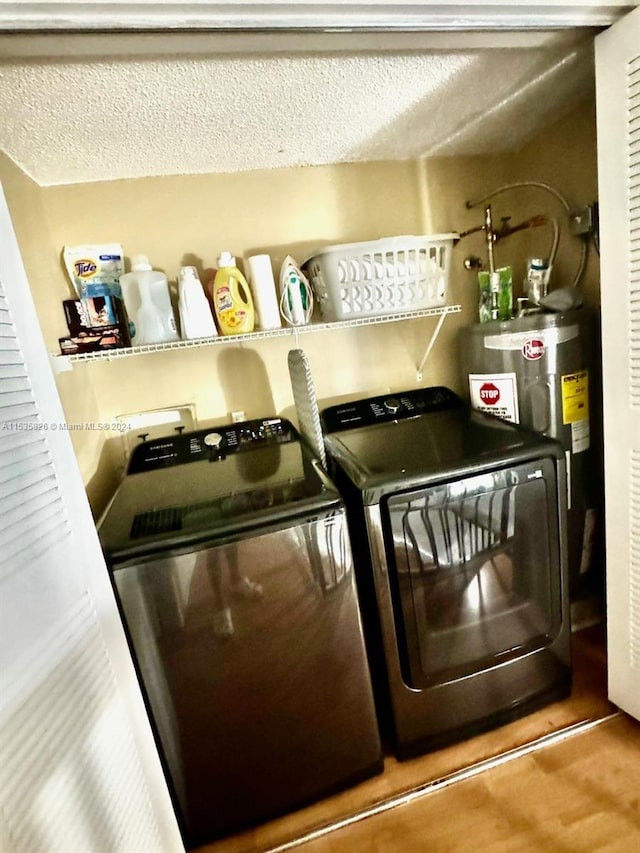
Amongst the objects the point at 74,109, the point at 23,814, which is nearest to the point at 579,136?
the point at 74,109

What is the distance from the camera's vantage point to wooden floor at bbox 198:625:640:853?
1.20 m

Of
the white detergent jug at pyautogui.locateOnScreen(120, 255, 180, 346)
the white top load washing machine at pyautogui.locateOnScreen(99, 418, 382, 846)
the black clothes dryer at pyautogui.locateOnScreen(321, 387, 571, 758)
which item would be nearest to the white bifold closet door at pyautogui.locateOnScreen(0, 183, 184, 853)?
the white top load washing machine at pyautogui.locateOnScreen(99, 418, 382, 846)

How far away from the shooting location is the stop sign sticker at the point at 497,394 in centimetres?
163

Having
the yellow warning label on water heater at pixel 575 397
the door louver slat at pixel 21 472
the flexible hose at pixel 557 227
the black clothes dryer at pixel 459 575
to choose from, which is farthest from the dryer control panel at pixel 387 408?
the door louver slat at pixel 21 472

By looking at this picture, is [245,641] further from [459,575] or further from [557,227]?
[557,227]

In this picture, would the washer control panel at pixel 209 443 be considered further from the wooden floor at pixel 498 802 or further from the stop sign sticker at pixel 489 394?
the wooden floor at pixel 498 802

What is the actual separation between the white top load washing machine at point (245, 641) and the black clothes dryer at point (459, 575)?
0.10 metres

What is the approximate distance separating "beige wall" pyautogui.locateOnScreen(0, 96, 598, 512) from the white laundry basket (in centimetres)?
40

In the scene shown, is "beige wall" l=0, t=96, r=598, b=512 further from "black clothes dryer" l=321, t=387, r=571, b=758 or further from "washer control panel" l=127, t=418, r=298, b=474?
"black clothes dryer" l=321, t=387, r=571, b=758

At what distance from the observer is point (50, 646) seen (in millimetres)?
Answer: 835

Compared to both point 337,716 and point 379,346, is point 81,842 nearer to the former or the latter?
point 337,716

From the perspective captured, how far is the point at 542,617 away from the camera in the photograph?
1.43 metres

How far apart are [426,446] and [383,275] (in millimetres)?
586

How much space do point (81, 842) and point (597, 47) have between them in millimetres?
2069
